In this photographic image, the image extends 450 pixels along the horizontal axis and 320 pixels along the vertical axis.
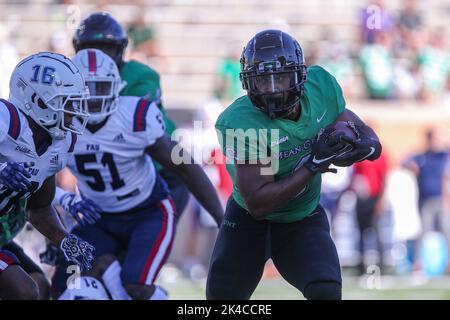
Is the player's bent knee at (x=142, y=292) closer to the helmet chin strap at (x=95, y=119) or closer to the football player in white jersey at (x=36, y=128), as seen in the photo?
the football player in white jersey at (x=36, y=128)

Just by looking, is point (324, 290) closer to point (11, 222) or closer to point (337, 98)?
point (337, 98)

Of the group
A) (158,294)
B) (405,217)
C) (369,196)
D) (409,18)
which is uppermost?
(409,18)

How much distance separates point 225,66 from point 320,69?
687cm

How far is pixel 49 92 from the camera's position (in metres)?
4.82

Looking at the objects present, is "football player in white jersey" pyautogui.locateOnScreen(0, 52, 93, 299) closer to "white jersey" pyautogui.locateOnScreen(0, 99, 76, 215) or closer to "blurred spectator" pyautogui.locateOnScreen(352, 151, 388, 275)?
"white jersey" pyautogui.locateOnScreen(0, 99, 76, 215)

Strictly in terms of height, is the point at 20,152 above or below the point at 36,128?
below

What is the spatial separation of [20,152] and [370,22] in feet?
25.7

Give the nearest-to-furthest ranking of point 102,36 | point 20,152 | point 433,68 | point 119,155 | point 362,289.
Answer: point 20,152, point 119,155, point 102,36, point 362,289, point 433,68

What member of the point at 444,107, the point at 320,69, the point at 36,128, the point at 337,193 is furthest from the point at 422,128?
the point at 36,128

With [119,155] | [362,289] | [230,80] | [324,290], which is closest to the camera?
[324,290]

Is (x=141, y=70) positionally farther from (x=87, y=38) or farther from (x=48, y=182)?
(x=48, y=182)

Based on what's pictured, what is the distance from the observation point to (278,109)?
4844 millimetres

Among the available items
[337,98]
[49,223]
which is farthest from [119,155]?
[337,98]

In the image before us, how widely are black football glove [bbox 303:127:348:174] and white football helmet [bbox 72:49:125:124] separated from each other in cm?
141
